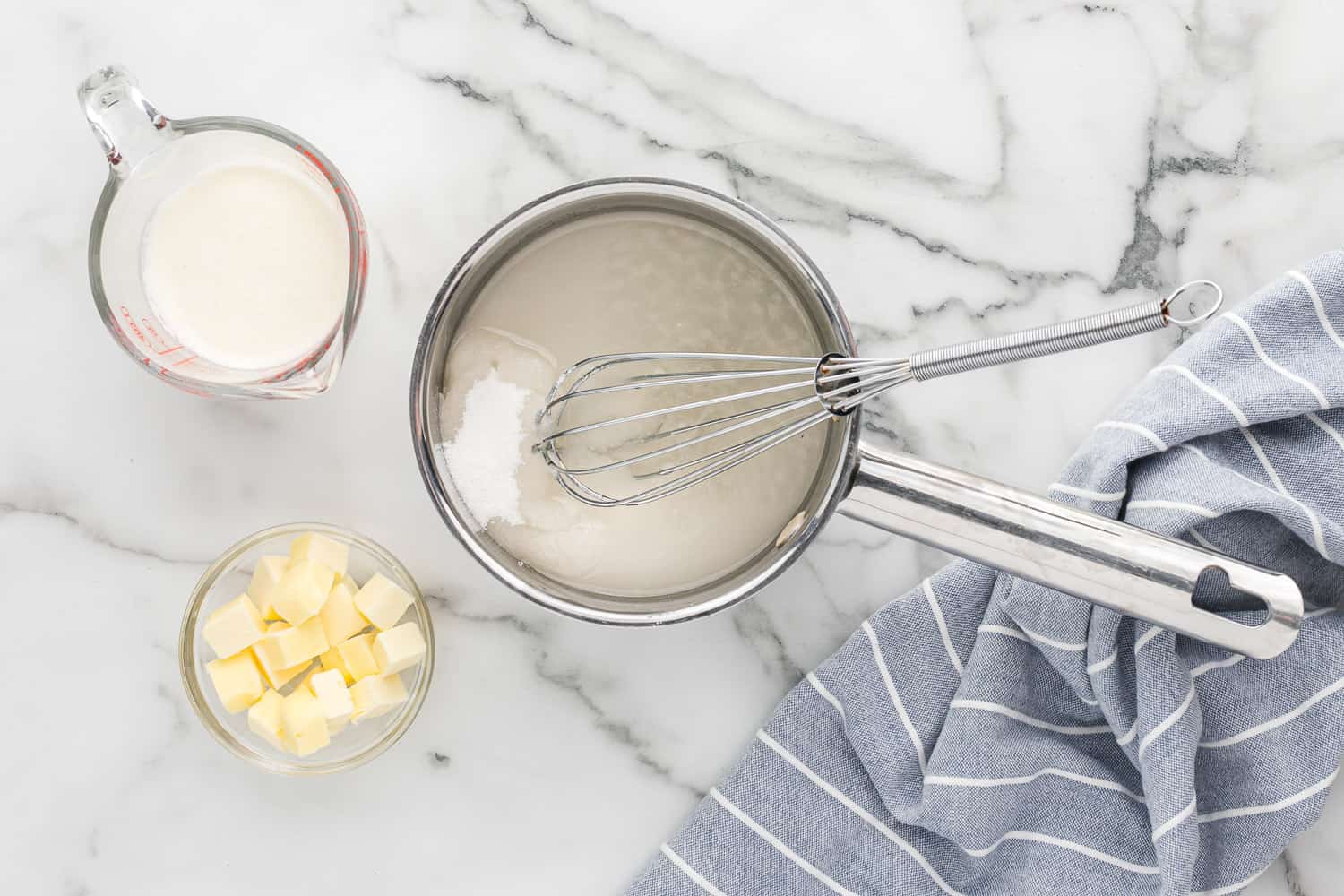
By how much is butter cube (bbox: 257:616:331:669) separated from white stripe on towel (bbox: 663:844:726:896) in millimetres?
255

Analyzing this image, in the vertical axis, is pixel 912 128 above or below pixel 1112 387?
above

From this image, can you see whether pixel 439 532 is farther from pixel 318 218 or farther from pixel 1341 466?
pixel 1341 466

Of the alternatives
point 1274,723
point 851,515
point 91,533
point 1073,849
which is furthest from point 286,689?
point 1274,723

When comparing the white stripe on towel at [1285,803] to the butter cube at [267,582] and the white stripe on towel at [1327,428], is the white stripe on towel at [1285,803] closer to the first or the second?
the white stripe on towel at [1327,428]

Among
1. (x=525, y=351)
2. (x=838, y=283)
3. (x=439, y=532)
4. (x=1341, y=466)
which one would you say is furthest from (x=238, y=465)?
(x=1341, y=466)

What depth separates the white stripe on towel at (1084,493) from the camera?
0.64 m

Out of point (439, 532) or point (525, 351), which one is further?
point (439, 532)

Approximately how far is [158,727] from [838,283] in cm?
53

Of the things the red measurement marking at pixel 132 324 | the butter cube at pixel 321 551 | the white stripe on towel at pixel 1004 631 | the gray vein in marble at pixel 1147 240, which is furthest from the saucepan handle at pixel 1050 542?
the red measurement marking at pixel 132 324

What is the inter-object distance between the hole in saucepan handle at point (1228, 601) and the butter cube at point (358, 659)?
1.60 ft

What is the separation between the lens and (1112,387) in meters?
0.70

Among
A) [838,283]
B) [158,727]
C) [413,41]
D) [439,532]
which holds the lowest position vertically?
[158,727]

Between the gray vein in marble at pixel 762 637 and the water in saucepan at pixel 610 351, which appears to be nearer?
the water in saucepan at pixel 610 351

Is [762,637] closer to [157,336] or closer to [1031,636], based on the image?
[1031,636]
